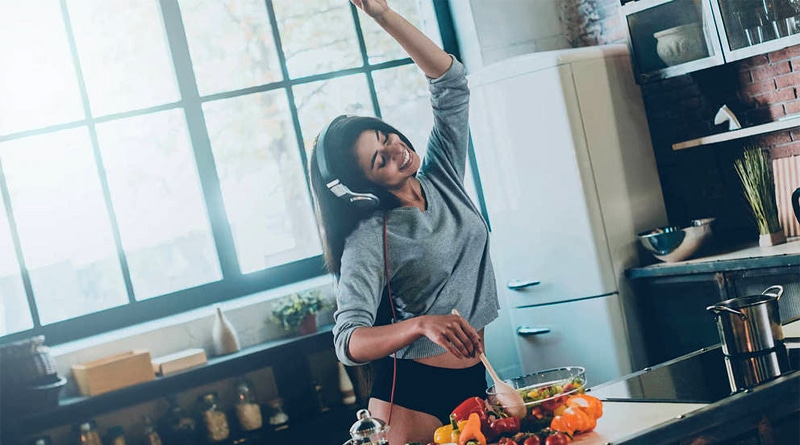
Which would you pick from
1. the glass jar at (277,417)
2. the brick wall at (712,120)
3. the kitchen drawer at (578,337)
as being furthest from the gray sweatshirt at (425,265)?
the brick wall at (712,120)

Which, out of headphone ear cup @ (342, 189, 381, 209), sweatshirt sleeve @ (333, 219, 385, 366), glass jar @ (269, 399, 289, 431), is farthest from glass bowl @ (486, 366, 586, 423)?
glass jar @ (269, 399, 289, 431)

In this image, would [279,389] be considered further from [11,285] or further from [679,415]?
[679,415]

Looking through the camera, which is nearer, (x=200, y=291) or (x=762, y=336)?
(x=762, y=336)

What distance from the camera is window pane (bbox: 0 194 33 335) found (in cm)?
442

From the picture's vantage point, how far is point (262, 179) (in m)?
4.89

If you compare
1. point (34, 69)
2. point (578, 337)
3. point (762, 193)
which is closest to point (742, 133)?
point (762, 193)

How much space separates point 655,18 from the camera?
4.38 m

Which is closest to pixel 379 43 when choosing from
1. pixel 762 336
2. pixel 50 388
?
pixel 50 388

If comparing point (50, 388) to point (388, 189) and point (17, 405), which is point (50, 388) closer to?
point (17, 405)

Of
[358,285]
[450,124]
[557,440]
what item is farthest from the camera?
[450,124]

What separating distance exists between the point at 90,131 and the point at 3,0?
72 centimetres

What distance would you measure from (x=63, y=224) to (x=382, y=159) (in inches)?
98.8

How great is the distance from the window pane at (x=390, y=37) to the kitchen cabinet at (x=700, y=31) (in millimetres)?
1152

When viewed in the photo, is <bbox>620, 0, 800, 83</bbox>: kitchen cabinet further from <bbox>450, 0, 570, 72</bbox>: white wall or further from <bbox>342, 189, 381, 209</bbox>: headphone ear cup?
<bbox>342, 189, 381, 209</bbox>: headphone ear cup
